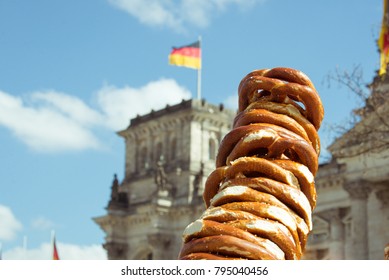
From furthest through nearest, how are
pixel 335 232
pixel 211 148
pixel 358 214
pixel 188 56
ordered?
pixel 188 56, pixel 211 148, pixel 335 232, pixel 358 214

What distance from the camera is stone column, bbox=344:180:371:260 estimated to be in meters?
36.6

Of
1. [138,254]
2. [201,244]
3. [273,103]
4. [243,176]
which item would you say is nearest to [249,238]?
[201,244]

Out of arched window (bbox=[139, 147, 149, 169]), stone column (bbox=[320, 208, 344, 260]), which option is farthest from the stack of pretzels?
arched window (bbox=[139, 147, 149, 169])

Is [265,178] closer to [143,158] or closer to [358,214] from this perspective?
[358,214]

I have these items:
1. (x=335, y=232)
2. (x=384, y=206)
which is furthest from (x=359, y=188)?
(x=335, y=232)

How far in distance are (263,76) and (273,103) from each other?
0.46 feet

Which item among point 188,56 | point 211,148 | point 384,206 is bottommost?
point 384,206

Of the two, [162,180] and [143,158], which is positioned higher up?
[143,158]

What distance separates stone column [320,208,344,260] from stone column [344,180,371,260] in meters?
1.06

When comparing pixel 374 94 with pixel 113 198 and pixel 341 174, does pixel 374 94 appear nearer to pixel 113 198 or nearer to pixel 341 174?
pixel 341 174

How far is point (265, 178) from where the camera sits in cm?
255

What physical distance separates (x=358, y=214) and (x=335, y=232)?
2156 mm

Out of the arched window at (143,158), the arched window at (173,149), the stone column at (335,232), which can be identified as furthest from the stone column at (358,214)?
the arched window at (143,158)

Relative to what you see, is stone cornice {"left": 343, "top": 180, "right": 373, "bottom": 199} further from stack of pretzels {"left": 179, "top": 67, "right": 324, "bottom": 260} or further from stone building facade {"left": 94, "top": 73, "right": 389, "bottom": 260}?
stack of pretzels {"left": 179, "top": 67, "right": 324, "bottom": 260}
